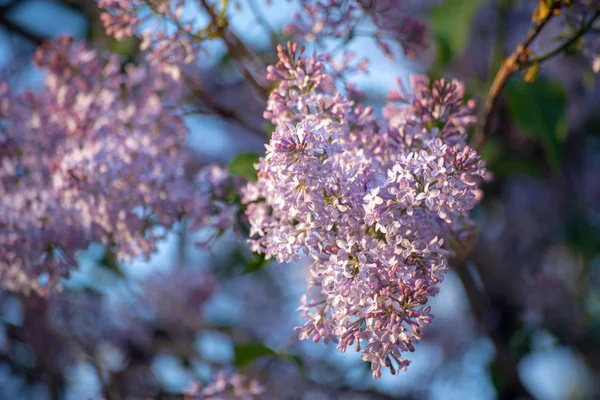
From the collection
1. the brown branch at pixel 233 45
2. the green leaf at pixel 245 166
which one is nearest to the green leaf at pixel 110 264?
the green leaf at pixel 245 166

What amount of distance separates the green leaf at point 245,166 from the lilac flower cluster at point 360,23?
40 centimetres

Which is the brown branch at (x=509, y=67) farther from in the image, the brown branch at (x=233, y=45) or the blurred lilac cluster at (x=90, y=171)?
the blurred lilac cluster at (x=90, y=171)

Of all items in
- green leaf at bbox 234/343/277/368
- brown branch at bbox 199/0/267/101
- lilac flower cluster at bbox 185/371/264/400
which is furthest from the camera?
lilac flower cluster at bbox 185/371/264/400

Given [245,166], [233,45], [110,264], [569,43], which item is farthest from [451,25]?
[110,264]

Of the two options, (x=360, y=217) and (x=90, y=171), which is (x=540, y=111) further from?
(x=90, y=171)

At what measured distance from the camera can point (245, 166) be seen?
1.76m

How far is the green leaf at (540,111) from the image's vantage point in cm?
217

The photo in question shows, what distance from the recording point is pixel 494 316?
118 inches

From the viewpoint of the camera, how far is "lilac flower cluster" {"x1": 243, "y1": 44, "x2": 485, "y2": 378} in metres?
1.13

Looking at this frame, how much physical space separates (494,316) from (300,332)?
6.57ft

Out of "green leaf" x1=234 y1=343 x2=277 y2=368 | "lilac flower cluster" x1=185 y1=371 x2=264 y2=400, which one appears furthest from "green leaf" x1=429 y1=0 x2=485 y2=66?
"lilac flower cluster" x1=185 y1=371 x2=264 y2=400

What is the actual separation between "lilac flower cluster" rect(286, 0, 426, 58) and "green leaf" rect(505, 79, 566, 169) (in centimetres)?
60

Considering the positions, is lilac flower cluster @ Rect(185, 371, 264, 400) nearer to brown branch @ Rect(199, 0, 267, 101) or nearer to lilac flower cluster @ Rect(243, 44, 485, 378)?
lilac flower cluster @ Rect(243, 44, 485, 378)

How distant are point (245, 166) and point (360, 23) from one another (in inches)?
20.9
